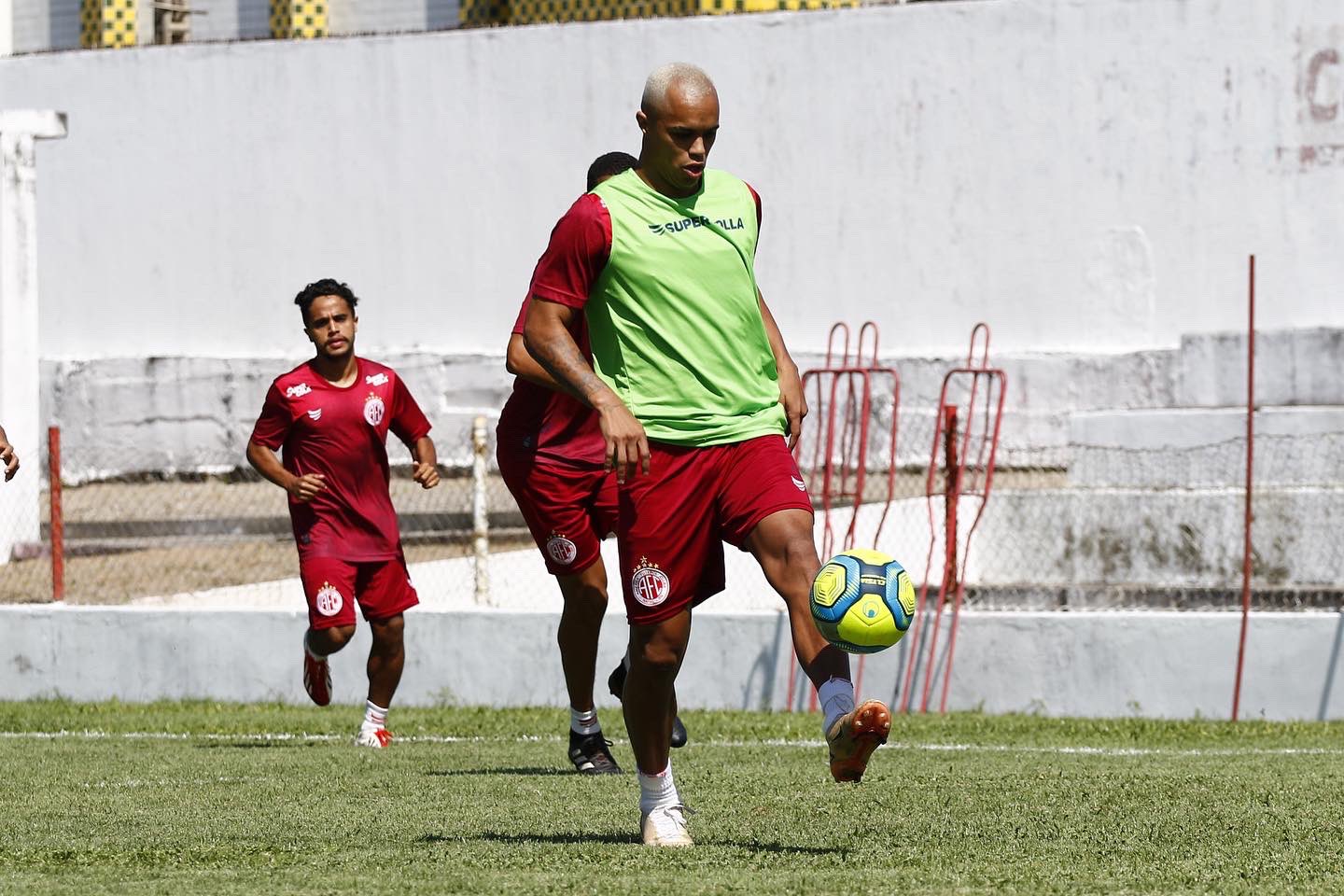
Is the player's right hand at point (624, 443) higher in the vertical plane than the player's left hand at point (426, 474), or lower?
higher

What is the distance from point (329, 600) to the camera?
9.48 metres

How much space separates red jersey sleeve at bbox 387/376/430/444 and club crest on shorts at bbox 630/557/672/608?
4.20 m

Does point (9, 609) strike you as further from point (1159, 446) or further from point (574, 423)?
point (1159, 446)

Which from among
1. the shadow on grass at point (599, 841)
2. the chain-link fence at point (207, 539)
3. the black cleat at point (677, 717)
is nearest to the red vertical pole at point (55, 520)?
the chain-link fence at point (207, 539)

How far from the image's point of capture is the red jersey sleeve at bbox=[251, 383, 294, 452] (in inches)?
379

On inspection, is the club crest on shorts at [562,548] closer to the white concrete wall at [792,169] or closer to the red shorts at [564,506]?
the red shorts at [564,506]

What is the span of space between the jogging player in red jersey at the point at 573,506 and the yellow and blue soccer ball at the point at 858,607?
8.87ft

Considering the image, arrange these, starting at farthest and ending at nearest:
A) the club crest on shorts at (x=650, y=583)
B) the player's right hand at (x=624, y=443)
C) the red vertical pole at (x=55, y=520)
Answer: the red vertical pole at (x=55, y=520) < the club crest on shorts at (x=650, y=583) < the player's right hand at (x=624, y=443)

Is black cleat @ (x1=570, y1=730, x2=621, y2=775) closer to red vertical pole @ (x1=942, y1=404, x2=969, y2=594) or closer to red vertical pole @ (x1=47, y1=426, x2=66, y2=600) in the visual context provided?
red vertical pole @ (x1=942, y1=404, x2=969, y2=594)

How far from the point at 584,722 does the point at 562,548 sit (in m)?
0.65

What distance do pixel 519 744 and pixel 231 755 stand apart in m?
1.26

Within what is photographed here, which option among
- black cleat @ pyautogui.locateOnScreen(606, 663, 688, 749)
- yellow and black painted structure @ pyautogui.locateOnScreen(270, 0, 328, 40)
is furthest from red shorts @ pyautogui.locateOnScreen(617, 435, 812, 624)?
yellow and black painted structure @ pyautogui.locateOnScreen(270, 0, 328, 40)

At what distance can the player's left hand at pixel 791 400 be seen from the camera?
604cm

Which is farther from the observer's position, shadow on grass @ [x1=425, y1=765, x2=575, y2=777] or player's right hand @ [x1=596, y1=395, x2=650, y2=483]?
shadow on grass @ [x1=425, y1=765, x2=575, y2=777]
